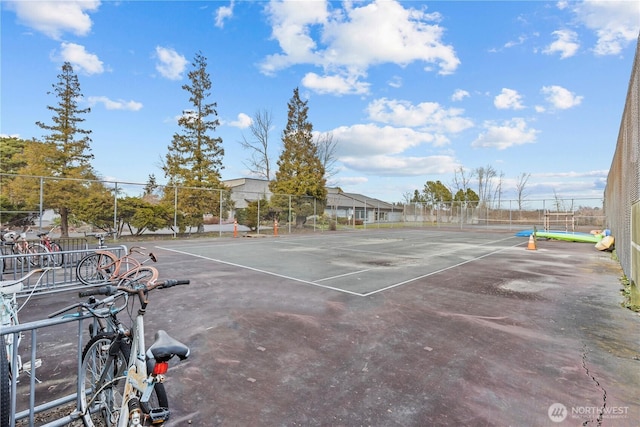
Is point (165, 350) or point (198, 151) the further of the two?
point (198, 151)

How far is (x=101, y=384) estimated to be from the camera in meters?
2.24

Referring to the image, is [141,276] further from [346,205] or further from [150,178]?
[346,205]

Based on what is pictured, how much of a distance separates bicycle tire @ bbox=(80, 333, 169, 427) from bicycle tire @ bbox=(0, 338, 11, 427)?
377mm

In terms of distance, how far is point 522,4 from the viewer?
10562 millimetres

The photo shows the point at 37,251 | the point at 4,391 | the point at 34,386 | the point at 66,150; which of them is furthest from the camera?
the point at 66,150

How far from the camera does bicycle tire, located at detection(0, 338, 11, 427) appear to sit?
1898 millimetres

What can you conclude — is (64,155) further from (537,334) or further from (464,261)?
(537,334)

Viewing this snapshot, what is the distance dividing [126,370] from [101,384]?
388 millimetres

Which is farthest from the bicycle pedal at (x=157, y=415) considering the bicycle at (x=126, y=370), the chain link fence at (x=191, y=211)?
the chain link fence at (x=191, y=211)

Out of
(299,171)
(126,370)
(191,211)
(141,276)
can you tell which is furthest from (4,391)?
(299,171)

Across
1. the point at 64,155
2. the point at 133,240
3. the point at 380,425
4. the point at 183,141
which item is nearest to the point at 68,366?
the point at 380,425

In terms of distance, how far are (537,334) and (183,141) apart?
72.0 feet

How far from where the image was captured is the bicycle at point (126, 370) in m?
1.67

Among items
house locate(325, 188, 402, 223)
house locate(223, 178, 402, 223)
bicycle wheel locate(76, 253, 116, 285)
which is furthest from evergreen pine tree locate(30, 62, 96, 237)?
house locate(325, 188, 402, 223)
